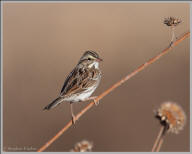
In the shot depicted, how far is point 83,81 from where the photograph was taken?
19.0 feet

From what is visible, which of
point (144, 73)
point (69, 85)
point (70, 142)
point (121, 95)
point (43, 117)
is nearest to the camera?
point (69, 85)

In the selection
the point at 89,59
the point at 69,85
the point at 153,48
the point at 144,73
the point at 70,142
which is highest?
the point at 153,48

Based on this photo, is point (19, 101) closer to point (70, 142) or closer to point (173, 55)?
point (70, 142)

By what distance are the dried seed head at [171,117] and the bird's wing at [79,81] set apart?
1.39 m

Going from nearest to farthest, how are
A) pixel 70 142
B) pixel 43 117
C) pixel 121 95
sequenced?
pixel 70 142 → pixel 43 117 → pixel 121 95

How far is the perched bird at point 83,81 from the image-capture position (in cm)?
554

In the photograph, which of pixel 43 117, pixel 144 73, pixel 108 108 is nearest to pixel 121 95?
pixel 108 108

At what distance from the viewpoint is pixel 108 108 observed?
1184 cm

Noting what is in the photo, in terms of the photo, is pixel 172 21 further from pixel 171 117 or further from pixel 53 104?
pixel 53 104

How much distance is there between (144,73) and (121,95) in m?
1.57

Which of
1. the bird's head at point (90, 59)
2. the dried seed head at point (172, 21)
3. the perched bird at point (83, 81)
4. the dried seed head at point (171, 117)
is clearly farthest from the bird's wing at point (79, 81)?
the dried seed head at point (172, 21)

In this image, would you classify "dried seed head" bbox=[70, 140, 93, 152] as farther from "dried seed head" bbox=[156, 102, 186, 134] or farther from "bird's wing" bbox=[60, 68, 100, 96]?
"bird's wing" bbox=[60, 68, 100, 96]

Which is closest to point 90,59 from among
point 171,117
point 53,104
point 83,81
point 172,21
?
point 83,81

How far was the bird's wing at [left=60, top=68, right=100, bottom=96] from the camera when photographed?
18.3 feet
